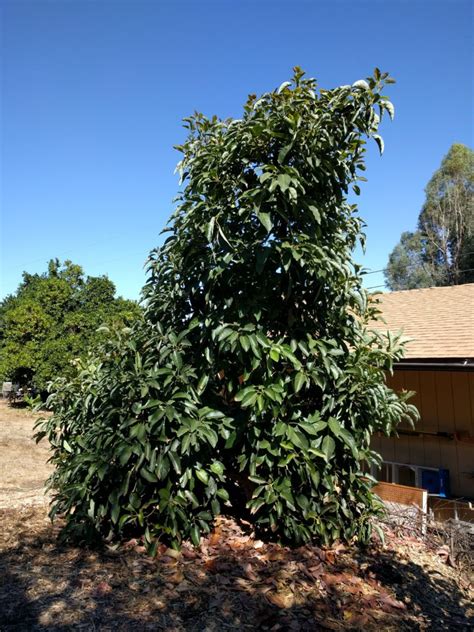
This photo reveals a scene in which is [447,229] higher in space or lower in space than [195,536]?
higher

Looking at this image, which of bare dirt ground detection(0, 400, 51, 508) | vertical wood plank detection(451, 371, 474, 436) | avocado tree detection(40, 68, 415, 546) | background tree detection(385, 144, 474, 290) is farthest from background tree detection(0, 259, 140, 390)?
background tree detection(385, 144, 474, 290)

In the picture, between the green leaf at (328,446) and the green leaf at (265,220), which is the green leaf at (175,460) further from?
the green leaf at (265,220)

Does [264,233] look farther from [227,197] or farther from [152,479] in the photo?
[152,479]

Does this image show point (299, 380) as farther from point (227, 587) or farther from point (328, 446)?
point (227, 587)

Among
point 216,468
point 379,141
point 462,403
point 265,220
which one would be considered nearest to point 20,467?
point 216,468

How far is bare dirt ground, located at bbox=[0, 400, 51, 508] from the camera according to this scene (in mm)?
4664

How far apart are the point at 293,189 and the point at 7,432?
1154cm

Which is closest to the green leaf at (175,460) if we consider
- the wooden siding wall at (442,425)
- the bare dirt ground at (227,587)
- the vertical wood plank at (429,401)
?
the bare dirt ground at (227,587)

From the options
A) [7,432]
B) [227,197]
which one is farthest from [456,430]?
[7,432]

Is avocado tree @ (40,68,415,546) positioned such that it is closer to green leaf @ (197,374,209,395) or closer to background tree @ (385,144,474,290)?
green leaf @ (197,374,209,395)

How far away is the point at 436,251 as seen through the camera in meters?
28.0

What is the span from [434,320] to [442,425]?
1.56 meters

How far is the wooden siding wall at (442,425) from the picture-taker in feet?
18.4

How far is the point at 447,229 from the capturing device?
2681 cm
